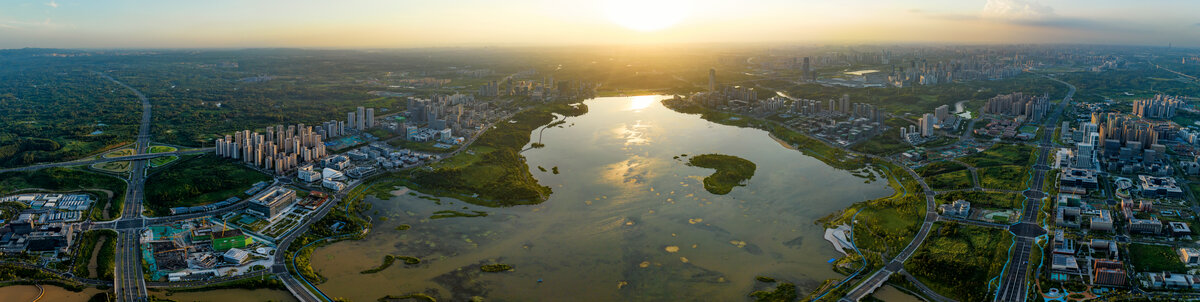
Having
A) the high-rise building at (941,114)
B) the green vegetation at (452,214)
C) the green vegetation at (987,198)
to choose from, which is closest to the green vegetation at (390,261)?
the green vegetation at (452,214)

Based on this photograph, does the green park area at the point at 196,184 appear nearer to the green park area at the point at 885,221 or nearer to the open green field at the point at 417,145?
the open green field at the point at 417,145

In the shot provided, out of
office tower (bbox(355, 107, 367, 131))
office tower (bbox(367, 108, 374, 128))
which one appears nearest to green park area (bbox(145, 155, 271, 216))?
office tower (bbox(355, 107, 367, 131))

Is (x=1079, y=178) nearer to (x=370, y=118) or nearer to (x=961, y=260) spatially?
(x=961, y=260)

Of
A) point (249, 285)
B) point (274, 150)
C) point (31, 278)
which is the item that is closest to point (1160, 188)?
point (249, 285)

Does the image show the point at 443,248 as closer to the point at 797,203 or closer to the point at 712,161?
the point at 797,203

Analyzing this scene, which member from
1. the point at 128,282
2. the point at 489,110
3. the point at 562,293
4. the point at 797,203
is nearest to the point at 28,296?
the point at 128,282

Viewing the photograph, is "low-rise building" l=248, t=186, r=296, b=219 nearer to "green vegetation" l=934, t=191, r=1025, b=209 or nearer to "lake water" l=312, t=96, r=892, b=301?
"lake water" l=312, t=96, r=892, b=301
